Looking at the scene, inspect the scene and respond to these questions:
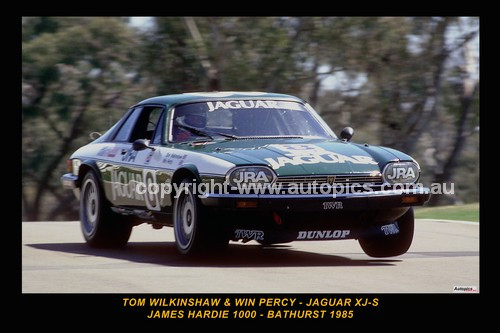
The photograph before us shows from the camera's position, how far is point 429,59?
28469 mm

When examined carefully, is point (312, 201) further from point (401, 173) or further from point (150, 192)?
point (150, 192)

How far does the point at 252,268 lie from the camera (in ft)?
32.1

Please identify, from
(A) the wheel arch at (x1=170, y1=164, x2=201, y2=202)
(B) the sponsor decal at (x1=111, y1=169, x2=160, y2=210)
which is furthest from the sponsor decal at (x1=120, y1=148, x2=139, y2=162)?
(A) the wheel arch at (x1=170, y1=164, x2=201, y2=202)

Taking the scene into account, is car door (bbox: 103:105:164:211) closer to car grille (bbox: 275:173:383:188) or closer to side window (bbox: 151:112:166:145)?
side window (bbox: 151:112:166:145)

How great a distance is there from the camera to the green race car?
968 cm

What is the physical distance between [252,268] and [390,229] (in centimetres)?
139

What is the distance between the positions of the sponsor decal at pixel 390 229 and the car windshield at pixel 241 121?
1.44 meters

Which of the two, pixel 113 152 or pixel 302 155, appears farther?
pixel 113 152

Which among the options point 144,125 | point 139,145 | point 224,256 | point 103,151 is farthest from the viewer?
point 103,151

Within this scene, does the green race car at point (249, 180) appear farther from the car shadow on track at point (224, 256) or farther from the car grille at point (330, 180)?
the car shadow on track at point (224, 256)

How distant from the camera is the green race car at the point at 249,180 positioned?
9.68 m

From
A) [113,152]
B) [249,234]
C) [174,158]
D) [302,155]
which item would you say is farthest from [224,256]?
[113,152]
